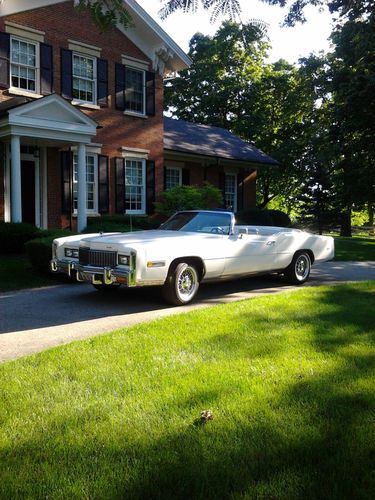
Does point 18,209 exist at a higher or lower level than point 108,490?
higher

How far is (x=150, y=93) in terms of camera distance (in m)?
19.5

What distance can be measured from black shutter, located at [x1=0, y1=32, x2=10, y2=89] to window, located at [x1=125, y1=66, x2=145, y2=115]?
4.75 meters

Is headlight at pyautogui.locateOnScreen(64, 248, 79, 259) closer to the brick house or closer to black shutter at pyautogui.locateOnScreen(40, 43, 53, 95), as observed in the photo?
the brick house

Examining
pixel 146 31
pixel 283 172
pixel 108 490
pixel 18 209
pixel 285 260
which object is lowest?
pixel 108 490

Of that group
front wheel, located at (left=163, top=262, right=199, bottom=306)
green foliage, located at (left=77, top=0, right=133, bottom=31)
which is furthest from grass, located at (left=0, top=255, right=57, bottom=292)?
green foliage, located at (left=77, top=0, right=133, bottom=31)

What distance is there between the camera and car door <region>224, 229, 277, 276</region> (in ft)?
27.9

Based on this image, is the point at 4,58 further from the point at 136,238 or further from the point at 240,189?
the point at 240,189

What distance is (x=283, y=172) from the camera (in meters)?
36.2

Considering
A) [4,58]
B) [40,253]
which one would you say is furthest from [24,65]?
[40,253]

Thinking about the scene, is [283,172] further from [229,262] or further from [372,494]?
[372,494]

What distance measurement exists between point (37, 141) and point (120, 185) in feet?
11.9

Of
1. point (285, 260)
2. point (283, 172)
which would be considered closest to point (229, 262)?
point (285, 260)

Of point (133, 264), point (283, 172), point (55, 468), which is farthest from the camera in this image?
point (283, 172)

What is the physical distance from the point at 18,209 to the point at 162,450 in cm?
1273
